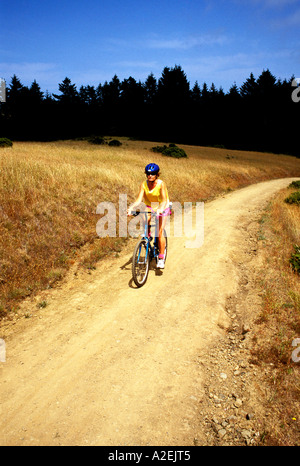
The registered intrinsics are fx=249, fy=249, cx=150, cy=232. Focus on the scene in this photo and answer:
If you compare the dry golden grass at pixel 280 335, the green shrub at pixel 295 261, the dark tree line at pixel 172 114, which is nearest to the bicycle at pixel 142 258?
the dry golden grass at pixel 280 335

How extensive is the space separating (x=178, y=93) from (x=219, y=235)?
245 feet

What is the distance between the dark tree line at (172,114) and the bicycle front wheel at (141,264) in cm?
6152

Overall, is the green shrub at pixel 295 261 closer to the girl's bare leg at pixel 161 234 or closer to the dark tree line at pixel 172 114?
the girl's bare leg at pixel 161 234

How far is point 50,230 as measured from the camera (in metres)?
8.43

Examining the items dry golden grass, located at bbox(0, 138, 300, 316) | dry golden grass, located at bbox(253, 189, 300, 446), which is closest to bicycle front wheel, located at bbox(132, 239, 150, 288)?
dry golden grass, located at bbox(0, 138, 300, 316)

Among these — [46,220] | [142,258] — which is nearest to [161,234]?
[142,258]

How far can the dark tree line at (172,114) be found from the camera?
63906mm

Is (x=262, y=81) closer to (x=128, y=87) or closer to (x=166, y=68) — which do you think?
(x=166, y=68)

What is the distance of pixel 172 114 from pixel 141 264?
2944 inches

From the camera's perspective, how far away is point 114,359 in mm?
4293

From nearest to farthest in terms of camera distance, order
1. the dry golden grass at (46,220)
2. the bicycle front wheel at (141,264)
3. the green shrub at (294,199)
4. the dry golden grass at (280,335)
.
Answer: the dry golden grass at (280,335) < the bicycle front wheel at (141,264) < the dry golden grass at (46,220) < the green shrub at (294,199)

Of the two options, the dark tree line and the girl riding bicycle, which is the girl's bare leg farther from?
the dark tree line

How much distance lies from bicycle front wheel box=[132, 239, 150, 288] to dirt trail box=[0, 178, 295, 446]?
32 cm

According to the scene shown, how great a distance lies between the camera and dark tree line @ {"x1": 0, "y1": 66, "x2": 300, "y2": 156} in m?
63.9
